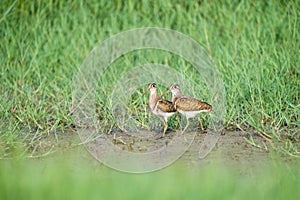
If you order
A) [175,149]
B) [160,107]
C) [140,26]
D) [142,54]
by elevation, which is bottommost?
[175,149]

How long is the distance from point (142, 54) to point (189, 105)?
1.61 m

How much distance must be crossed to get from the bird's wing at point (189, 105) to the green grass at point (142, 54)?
1.15ft

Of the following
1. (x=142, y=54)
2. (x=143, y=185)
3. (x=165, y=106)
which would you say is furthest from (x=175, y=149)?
(x=142, y=54)

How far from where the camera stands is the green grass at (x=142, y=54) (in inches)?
187

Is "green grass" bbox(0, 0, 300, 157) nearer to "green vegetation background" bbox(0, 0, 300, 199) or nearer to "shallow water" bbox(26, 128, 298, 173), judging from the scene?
"green vegetation background" bbox(0, 0, 300, 199)

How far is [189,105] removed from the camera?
14.3ft

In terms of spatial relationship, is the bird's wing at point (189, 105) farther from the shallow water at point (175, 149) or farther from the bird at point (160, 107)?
the shallow water at point (175, 149)

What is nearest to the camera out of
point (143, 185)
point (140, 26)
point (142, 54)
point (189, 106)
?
point (143, 185)

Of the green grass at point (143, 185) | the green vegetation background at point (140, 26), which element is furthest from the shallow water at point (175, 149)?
the green grass at point (143, 185)

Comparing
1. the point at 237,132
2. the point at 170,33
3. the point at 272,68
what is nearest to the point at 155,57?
the point at 170,33

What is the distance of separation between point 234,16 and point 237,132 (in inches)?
71.7

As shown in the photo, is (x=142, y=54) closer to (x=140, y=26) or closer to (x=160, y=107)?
(x=140, y=26)

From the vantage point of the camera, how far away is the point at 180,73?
5.36 metres

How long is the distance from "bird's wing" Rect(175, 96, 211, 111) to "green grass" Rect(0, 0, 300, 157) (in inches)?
13.7
